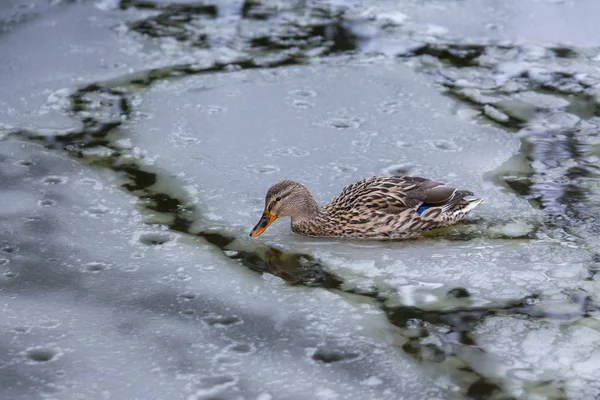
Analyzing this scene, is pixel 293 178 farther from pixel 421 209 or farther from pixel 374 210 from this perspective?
pixel 421 209

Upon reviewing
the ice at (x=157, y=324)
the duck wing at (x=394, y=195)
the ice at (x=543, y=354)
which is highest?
the duck wing at (x=394, y=195)

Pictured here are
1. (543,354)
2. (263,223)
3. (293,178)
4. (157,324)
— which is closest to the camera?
(543,354)

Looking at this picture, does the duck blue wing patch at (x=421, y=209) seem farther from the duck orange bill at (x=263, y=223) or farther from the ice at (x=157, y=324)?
the ice at (x=157, y=324)

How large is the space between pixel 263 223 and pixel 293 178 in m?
0.71

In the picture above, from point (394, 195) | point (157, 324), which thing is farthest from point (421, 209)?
point (157, 324)

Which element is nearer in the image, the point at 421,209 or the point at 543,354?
the point at 543,354

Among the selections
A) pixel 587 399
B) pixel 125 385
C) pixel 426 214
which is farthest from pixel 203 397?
pixel 426 214

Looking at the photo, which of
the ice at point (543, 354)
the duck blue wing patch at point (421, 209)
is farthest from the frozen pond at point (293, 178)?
the duck blue wing patch at point (421, 209)

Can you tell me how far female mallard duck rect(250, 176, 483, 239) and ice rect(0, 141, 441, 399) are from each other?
52cm

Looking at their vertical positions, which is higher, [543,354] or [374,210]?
[374,210]

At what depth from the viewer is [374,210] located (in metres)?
5.02

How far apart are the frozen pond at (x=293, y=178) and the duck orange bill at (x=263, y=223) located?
75 mm

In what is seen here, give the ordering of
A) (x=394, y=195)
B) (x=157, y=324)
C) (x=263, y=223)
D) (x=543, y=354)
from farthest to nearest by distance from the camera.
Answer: (x=394, y=195) → (x=263, y=223) → (x=157, y=324) → (x=543, y=354)

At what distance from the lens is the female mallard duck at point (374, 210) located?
498 centimetres
